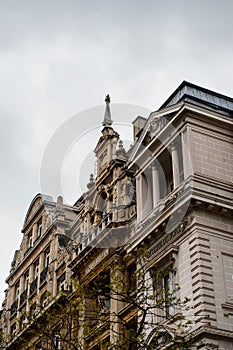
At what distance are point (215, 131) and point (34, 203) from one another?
92.6 ft

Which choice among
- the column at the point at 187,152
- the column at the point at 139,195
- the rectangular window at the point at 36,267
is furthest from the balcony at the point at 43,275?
the column at the point at 187,152

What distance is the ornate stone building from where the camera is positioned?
28.4m

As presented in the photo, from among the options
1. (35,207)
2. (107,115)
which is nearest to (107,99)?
(107,115)

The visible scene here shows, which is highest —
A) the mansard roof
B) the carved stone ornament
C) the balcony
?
the carved stone ornament

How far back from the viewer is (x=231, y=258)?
3120 centimetres

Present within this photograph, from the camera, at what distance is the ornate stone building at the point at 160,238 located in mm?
28438

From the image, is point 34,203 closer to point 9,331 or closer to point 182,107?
point 9,331

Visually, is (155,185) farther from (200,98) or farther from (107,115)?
(107,115)

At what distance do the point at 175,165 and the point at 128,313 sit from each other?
28.5ft

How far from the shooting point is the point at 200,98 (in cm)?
3638

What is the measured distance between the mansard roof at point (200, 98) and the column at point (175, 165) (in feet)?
8.18

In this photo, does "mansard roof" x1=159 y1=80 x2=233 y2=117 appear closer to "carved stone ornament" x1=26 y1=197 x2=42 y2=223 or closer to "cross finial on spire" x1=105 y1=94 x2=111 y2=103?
"cross finial on spire" x1=105 y1=94 x2=111 y2=103

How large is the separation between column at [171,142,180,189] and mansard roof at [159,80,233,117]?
2494 mm

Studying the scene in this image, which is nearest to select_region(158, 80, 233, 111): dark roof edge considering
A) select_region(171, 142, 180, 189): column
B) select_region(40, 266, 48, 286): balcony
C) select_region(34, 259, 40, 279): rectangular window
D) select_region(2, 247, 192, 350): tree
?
select_region(171, 142, 180, 189): column
